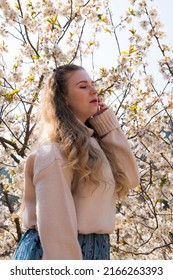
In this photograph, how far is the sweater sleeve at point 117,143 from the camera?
5.39ft

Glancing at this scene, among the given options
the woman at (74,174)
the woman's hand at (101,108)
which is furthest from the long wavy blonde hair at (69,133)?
the woman's hand at (101,108)

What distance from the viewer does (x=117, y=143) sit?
166 centimetres

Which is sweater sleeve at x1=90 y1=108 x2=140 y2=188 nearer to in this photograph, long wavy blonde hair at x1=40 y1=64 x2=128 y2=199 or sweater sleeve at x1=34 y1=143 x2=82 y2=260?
long wavy blonde hair at x1=40 y1=64 x2=128 y2=199

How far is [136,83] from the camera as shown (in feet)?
13.4

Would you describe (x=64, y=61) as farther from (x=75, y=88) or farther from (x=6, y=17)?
(x=75, y=88)

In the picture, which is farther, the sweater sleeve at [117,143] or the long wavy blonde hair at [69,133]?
the sweater sleeve at [117,143]

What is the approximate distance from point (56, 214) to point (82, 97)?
20.4 inches

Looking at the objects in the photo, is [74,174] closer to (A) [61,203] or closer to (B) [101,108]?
(A) [61,203]

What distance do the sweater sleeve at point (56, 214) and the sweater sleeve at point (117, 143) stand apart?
0.37 metres

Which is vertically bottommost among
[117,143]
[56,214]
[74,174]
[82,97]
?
[56,214]

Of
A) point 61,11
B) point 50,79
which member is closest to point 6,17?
point 61,11

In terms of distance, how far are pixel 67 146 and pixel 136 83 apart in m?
2.82

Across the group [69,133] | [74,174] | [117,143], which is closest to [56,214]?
[74,174]

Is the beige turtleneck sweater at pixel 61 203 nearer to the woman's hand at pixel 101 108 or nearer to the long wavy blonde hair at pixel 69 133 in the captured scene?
the long wavy blonde hair at pixel 69 133
